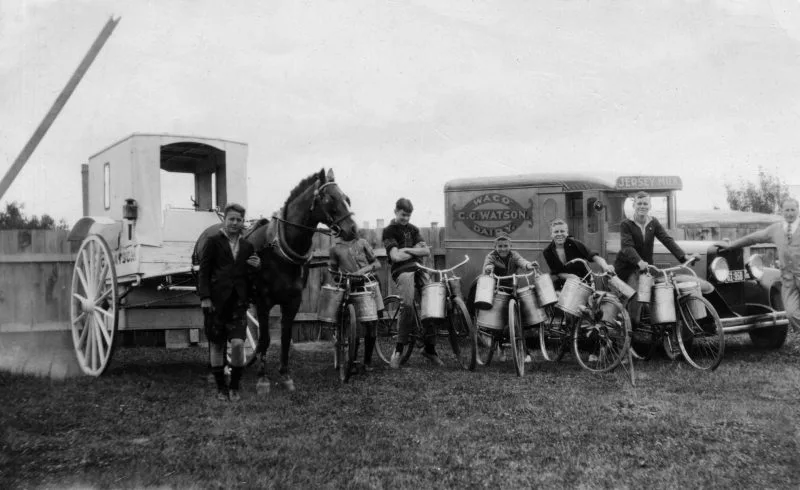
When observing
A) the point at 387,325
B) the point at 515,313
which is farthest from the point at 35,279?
the point at 515,313

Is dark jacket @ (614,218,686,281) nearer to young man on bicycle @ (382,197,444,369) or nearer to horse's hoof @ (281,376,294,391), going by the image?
young man on bicycle @ (382,197,444,369)

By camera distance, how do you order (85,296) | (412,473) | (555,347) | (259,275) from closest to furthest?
1. (412,473)
2. (259,275)
3. (85,296)
4. (555,347)

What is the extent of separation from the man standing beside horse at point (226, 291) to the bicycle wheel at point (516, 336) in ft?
8.41

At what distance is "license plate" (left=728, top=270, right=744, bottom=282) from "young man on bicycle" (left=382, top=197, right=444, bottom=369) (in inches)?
142

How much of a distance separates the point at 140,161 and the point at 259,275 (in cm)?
202

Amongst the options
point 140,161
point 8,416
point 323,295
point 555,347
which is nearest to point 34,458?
point 8,416

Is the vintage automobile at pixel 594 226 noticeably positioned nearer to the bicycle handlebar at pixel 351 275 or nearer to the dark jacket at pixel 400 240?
the dark jacket at pixel 400 240

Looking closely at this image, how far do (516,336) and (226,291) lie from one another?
9.74 feet

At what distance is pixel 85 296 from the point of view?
28.7 ft

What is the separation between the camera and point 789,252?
26.4ft

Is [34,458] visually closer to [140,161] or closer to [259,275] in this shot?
[259,275]

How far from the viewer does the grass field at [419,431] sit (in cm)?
427

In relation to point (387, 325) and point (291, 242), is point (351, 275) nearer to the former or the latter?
point (291, 242)

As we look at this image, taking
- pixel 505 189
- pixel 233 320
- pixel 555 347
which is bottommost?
pixel 555 347
